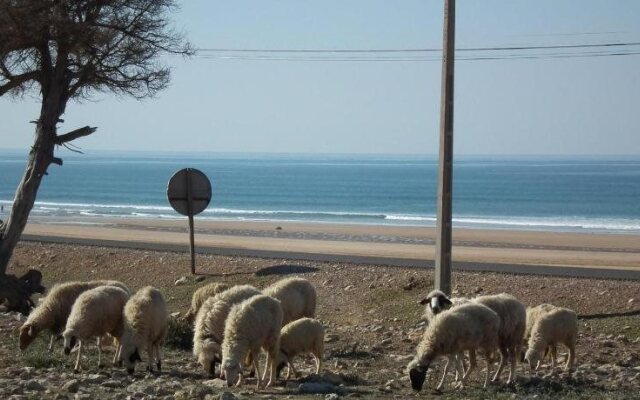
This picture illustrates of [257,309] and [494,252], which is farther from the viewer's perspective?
[494,252]

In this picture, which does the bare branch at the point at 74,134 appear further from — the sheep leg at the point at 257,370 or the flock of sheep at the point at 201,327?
the sheep leg at the point at 257,370

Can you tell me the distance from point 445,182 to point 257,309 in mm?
5888

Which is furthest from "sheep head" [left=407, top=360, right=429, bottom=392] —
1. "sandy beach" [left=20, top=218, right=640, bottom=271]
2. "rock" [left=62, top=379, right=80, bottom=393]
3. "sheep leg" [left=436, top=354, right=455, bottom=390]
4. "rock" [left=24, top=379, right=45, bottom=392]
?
"sandy beach" [left=20, top=218, right=640, bottom=271]

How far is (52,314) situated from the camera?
17.7 m

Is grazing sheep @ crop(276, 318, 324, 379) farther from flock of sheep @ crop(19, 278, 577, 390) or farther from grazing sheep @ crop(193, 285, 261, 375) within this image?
grazing sheep @ crop(193, 285, 261, 375)

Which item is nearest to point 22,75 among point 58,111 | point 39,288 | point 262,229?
point 58,111

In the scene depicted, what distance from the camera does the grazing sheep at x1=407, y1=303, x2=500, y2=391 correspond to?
1510 centimetres

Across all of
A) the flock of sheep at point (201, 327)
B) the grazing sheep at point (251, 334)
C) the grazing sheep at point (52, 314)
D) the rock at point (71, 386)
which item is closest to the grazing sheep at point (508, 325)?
the flock of sheep at point (201, 327)

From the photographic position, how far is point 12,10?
22.3 m

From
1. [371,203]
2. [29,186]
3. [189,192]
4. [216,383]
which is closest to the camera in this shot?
[216,383]

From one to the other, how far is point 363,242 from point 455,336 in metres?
30.7

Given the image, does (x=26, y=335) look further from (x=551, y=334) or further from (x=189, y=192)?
(x=189, y=192)

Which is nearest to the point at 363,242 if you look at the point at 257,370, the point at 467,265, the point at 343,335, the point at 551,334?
the point at 467,265

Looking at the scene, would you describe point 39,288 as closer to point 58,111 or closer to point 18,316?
point 18,316
